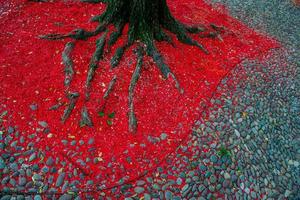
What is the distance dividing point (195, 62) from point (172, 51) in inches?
20.7

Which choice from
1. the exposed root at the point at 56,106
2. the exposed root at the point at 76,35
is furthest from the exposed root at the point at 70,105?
the exposed root at the point at 76,35

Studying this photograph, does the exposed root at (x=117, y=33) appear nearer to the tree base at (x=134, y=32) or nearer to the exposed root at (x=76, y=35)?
the tree base at (x=134, y=32)

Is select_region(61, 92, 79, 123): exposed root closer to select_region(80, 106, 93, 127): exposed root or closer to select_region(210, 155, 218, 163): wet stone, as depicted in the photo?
select_region(80, 106, 93, 127): exposed root

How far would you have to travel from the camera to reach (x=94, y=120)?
4418 mm

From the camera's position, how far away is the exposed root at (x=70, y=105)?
438 cm

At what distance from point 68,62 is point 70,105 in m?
0.90

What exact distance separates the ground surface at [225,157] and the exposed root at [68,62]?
418mm

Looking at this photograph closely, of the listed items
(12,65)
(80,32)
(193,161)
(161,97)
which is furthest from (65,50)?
(193,161)

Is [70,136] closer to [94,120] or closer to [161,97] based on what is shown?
[94,120]

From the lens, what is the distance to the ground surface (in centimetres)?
388

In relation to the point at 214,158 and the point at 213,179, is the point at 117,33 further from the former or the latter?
the point at 213,179

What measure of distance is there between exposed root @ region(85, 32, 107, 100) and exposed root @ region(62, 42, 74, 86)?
317 millimetres

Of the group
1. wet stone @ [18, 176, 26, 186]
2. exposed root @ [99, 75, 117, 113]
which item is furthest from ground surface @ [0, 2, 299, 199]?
exposed root @ [99, 75, 117, 113]

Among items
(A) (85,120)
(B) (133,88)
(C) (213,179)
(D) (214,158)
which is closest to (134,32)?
(B) (133,88)
